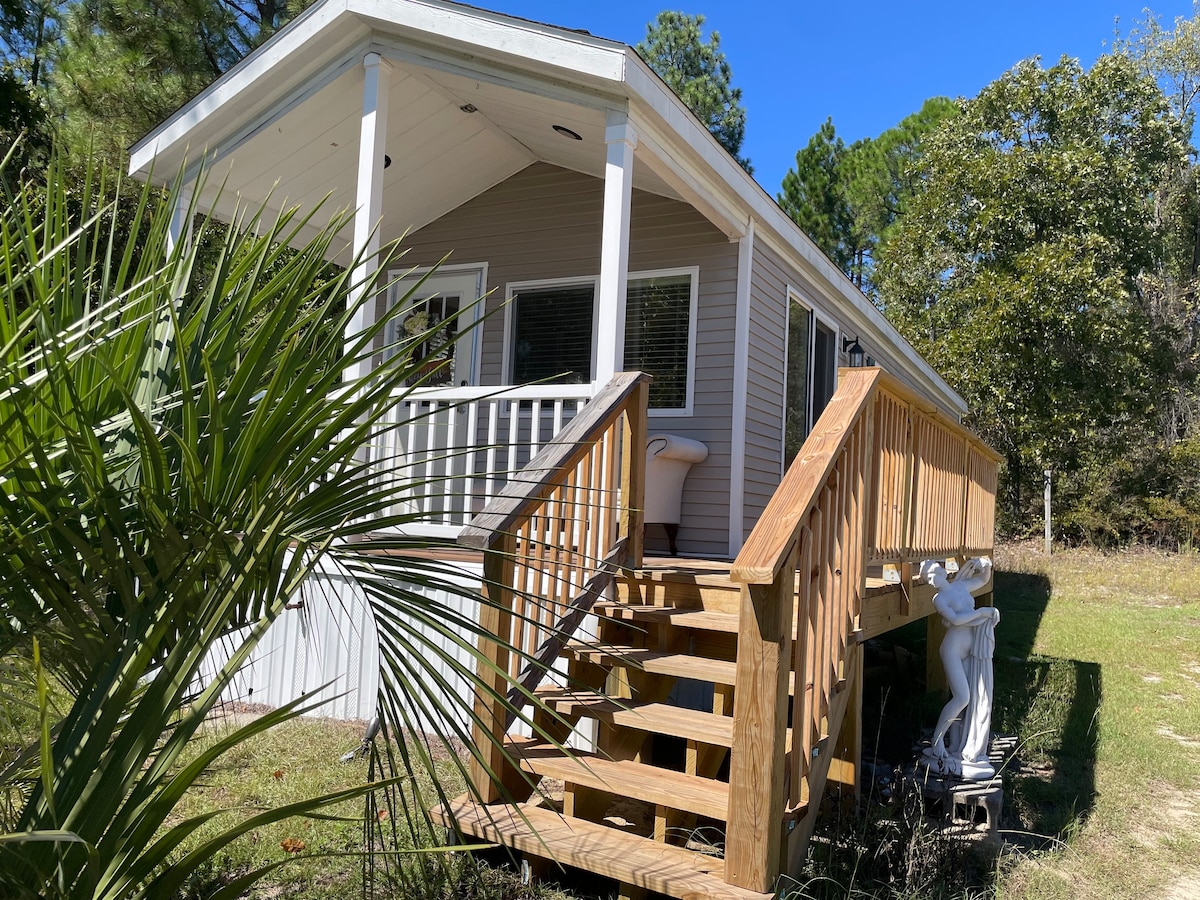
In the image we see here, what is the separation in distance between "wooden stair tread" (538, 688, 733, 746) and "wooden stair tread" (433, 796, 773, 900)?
375 mm

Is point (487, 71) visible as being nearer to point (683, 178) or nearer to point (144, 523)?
point (683, 178)

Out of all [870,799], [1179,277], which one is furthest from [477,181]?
[1179,277]

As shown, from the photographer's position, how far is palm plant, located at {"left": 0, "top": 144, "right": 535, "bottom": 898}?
1.27 metres

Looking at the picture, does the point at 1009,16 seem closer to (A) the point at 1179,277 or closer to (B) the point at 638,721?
(A) the point at 1179,277

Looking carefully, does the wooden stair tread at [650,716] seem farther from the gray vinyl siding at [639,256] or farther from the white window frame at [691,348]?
the white window frame at [691,348]

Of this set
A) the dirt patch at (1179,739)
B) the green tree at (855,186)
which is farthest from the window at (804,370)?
the green tree at (855,186)

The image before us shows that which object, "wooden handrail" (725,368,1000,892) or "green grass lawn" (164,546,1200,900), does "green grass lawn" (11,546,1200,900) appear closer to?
"green grass lawn" (164,546,1200,900)

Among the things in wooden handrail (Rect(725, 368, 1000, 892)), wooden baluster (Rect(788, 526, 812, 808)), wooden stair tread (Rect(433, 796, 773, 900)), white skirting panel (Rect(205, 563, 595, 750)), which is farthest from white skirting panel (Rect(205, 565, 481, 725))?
wooden baluster (Rect(788, 526, 812, 808))

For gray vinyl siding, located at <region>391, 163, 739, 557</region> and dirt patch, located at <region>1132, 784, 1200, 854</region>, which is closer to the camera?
dirt patch, located at <region>1132, 784, 1200, 854</region>

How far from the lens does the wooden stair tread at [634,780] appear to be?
3042mm

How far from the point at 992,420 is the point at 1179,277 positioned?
8062 millimetres

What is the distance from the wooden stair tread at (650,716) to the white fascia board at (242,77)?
437 centimetres

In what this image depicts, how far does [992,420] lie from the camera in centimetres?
1688

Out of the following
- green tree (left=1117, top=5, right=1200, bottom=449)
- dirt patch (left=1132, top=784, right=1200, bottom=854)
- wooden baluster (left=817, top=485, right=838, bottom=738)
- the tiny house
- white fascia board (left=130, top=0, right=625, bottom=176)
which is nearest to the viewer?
the tiny house
